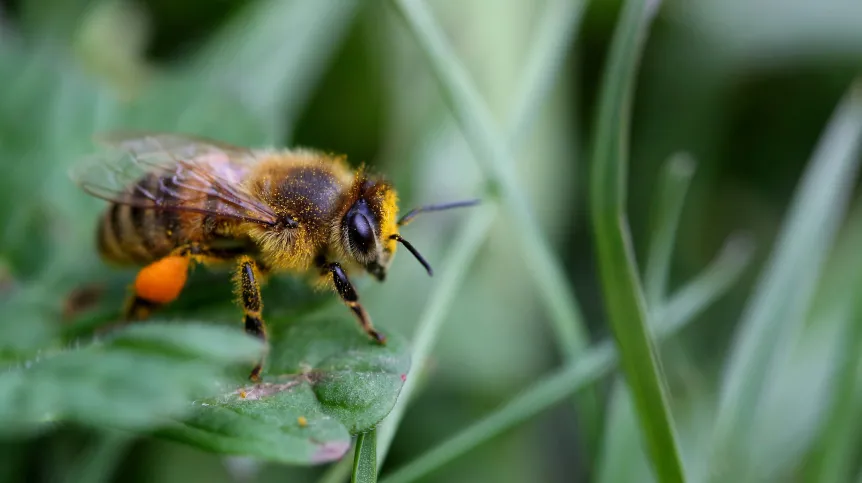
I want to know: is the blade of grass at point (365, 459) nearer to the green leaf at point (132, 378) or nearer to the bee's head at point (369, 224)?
the green leaf at point (132, 378)

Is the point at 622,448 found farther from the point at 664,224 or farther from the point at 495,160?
the point at 495,160

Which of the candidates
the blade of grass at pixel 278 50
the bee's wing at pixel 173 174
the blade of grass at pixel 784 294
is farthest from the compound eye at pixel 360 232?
the blade of grass at pixel 278 50

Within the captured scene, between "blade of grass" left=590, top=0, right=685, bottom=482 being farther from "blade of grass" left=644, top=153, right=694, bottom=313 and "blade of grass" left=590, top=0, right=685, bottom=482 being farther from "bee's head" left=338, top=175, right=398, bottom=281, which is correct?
"bee's head" left=338, top=175, right=398, bottom=281

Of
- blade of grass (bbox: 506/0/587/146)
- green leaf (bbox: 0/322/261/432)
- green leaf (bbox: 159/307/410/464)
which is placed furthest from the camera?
blade of grass (bbox: 506/0/587/146)

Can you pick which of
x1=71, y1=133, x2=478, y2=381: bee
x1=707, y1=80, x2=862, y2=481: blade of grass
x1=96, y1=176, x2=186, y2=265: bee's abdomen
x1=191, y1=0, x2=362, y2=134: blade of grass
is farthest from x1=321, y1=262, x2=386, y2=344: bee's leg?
x1=191, y1=0, x2=362, y2=134: blade of grass

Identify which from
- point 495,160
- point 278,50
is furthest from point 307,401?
point 278,50
